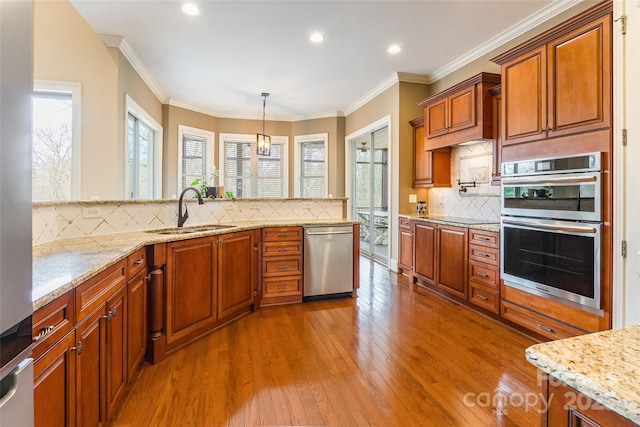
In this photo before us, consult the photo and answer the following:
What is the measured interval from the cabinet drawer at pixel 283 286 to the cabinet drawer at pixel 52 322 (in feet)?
7.43

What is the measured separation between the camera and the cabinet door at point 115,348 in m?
1.50

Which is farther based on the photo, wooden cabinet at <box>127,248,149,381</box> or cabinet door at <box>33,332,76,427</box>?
wooden cabinet at <box>127,248,149,381</box>

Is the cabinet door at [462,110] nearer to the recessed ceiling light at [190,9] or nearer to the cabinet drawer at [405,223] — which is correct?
the cabinet drawer at [405,223]

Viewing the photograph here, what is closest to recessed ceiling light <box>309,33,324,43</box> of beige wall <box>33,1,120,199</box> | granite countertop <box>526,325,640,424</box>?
beige wall <box>33,1,120,199</box>

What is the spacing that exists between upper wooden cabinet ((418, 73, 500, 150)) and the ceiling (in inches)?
A: 23.0

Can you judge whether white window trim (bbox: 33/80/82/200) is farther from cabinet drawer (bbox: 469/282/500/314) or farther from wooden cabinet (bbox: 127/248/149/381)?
cabinet drawer (bbox: 469/282/500/314)

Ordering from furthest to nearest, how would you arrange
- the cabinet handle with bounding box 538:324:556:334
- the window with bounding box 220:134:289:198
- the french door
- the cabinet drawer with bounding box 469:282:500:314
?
the window with bounding box 220:134:289:198 < the french door < the cabinet drawer with bounding box 469:282:500:314 < the cabinet handle with bounding box 538:324:556:334

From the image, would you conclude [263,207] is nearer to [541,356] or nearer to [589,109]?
[589,109]

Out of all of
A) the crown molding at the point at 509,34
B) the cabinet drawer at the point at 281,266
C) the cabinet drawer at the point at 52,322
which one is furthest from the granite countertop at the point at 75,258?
the crown molding at the point at 509,34

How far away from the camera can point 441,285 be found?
3.69 meters

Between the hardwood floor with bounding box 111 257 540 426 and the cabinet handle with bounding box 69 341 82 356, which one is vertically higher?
the cabinet handle with bounding box 69 341 82 356

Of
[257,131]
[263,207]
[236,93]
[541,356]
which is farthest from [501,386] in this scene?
[257,131]

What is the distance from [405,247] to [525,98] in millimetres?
2429

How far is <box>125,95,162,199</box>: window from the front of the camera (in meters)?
4.46
